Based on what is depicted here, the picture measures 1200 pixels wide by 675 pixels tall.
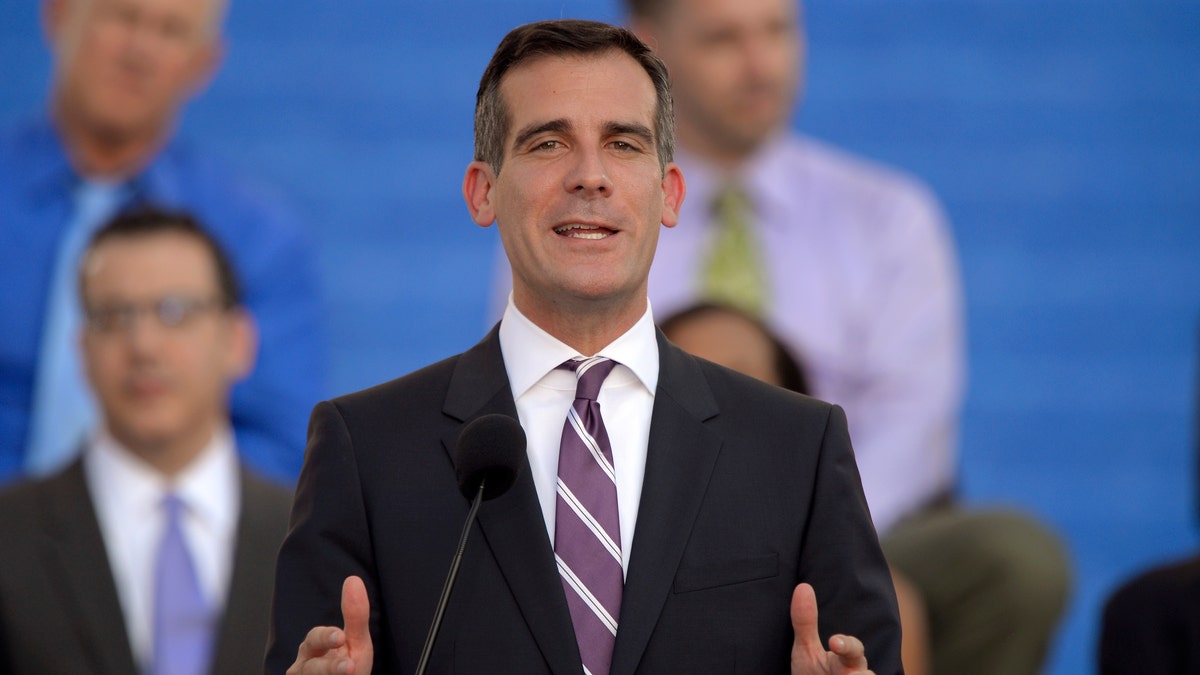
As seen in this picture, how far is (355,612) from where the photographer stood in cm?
165

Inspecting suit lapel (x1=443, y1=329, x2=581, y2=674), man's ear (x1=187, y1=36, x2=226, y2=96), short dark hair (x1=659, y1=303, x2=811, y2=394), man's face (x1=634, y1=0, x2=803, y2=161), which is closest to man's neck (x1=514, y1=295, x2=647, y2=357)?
suit lapel (x1=443, y1=329, x2=581, y2=674)

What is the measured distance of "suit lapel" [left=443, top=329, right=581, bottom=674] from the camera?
1.75m

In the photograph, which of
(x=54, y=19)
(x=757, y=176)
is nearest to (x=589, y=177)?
(x=757, y=176)

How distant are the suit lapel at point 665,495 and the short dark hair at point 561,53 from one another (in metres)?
0.31

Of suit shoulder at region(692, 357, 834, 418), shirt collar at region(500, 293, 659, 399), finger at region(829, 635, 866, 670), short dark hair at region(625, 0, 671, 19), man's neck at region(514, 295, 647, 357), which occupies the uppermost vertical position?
short dark hair at region(625, 0, 671, 19)

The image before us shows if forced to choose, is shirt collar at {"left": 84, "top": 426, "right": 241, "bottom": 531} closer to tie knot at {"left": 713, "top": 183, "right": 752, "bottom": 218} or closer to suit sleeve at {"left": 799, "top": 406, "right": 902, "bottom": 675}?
tie knot at {"left": 713, "top": 183, "right": 752, "bottom": 218}

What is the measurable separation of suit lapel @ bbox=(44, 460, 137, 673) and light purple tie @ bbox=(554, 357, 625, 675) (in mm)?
2292

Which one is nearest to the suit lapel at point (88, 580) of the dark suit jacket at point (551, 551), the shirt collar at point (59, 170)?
the shirt collar at point (59, 170)

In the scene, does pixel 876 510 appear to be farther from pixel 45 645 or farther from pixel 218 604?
pixel 45 645

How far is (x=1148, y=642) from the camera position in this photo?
2818mm

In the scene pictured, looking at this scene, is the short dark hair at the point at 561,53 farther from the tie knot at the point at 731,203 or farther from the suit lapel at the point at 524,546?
the tie knot at the point at 731,203

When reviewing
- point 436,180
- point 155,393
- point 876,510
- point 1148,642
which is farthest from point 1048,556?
point 155,393

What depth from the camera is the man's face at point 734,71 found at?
4.88 meters

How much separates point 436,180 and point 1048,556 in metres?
2.21
